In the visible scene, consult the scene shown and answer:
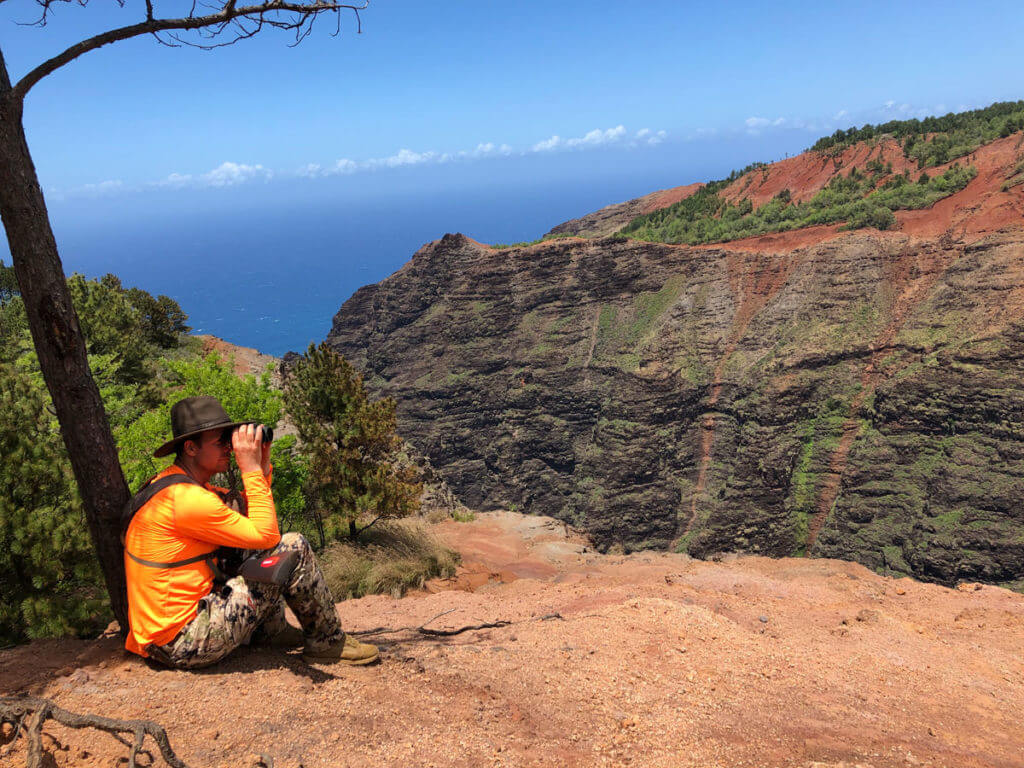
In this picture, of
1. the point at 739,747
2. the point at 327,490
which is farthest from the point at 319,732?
the point at 327,490

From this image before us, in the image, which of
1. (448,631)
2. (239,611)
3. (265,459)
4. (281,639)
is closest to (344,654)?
(281,639)

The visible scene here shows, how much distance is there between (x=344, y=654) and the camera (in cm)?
494

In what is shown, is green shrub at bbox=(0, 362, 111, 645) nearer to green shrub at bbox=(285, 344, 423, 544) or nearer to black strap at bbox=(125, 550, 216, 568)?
black strap at bbox=(125, 550, 216, 568)

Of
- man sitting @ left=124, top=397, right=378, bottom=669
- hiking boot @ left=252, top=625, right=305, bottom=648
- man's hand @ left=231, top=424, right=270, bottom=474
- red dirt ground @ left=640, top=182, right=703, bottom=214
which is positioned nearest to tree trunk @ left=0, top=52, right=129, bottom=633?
man sitting @ left=124, top=397, right=378, bottom=669

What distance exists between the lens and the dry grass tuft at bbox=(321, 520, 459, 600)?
12.6 metres

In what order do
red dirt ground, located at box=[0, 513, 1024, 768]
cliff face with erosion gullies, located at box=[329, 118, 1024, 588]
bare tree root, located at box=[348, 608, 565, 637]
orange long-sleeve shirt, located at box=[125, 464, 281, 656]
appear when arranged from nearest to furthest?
1. red dirt ground, located at box=[0, 513, 1024, 768]
2. orange long-sleeve shirt, located at box=[125, 464, 281, 656]
3. bare tree root, located at box=[348, 608, 565, 637]
4. cliff face with erosion gullies, located at box=[329, 118, 1024, 588]

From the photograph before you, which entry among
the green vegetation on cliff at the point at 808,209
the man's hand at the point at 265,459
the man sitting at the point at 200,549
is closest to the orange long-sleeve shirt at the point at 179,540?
the man sitting at the point at 200,549

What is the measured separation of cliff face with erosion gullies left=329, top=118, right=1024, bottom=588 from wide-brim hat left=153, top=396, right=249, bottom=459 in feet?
114

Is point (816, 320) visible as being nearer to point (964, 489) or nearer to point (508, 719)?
point (964, 489)

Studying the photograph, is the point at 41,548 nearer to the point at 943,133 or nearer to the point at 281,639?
the point at 281,639

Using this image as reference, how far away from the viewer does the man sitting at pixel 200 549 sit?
4012 millimetres

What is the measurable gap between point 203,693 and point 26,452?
11.9 feet

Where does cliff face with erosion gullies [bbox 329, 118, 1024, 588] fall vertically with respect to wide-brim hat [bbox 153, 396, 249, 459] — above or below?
below

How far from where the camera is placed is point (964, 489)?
29891 millimetres
